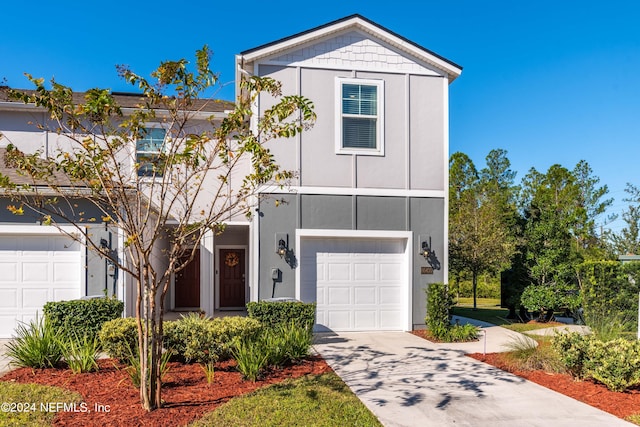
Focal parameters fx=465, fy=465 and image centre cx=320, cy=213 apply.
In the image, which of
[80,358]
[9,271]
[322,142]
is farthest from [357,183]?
[9,271]

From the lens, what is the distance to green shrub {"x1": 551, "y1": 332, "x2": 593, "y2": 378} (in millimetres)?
6863

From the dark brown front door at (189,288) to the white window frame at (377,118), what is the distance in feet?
24.3

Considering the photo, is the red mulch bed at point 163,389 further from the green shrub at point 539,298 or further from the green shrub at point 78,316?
the green shrub at point 539,298

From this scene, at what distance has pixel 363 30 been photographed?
11.6m

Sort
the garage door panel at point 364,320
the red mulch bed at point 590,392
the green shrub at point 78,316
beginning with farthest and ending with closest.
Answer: the garage door panel at point 364,320 < the green shrub at point 78,316 < the red mulch bed at point 590,392

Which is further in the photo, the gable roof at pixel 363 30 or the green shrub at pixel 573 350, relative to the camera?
the gable roof at pixel 363 30

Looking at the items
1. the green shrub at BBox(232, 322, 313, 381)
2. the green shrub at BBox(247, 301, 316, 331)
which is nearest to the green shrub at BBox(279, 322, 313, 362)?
the green shrub at BBox(232, 322, 313, 381)

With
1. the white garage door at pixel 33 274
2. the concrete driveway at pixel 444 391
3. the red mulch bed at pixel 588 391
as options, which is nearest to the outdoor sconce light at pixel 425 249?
the concrete driveway at pixel 444 391

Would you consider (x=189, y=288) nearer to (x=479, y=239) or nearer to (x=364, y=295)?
(x=364, y=295)

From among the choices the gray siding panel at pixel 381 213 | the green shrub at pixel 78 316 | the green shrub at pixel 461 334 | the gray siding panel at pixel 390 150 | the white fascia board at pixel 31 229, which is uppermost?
the gray siding panel at pixel 390 150

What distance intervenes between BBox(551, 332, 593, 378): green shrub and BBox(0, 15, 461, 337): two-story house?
4485 millimetres

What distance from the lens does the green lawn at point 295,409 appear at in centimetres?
509

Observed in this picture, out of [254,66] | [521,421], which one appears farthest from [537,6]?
[521,421]

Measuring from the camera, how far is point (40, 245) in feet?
34.3
